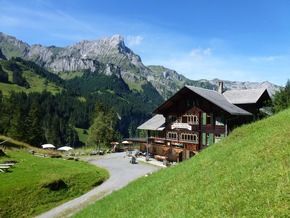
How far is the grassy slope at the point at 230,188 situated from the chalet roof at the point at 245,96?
3275cm

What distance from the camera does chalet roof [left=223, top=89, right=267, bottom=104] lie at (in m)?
50.9

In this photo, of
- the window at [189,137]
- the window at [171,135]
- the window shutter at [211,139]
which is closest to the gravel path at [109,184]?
the window at [171,135]

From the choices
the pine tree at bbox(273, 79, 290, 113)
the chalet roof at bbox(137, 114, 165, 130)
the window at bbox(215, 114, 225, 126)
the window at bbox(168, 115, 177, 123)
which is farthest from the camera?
the chalet roof at bbox(137, 114, 165, 130)

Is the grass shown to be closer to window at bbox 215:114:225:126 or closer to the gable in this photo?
window at bbox 215:114:225:126

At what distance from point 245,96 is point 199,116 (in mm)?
9418

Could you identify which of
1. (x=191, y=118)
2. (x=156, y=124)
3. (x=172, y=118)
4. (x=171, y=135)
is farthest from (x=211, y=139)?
(x=156, y=124)

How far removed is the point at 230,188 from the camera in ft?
38.4

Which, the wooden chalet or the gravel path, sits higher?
the wooden chalet

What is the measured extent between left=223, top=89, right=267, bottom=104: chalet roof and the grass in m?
27.2

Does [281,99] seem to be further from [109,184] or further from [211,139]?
[109,184]

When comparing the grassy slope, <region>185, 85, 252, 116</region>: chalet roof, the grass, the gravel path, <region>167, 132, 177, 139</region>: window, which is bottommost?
the gravel path

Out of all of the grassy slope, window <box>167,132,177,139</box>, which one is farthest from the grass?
window <box>167,132,177,139</box>

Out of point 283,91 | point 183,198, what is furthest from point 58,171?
point 283,91

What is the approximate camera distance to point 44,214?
26.2 meters
